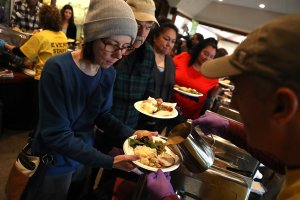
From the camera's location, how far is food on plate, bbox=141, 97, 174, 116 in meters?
1.78

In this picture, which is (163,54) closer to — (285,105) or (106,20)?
(106,20)

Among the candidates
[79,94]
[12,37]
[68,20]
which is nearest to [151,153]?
[79,94]

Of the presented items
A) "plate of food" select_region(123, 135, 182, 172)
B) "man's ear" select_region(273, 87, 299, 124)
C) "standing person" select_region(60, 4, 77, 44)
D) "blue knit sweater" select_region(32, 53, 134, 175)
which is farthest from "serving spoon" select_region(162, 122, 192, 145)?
"standing person" select_region(60, 4, 77, 44)

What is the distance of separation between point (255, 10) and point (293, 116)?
9.86m

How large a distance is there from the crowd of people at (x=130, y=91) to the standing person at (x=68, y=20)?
5.68 ft

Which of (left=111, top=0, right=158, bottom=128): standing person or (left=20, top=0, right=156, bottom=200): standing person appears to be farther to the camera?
(left=111, top=0, right=158, bottom=128): standing person

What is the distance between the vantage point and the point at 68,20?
435 centimetres

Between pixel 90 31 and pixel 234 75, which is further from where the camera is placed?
pixel 90 31

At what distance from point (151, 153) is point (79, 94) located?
1.59ft

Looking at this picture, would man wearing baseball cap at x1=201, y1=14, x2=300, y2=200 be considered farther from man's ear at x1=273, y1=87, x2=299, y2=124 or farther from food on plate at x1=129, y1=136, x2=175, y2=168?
food on plate at x1=129, y1=136, x2=175, y2=168

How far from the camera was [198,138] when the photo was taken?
3.90ft

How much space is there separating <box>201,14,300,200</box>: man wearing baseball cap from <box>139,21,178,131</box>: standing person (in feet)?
4.68

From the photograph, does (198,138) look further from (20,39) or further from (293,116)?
(20,39)

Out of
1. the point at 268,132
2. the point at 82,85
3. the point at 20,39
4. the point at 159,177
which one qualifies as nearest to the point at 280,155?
the point at 268,132
